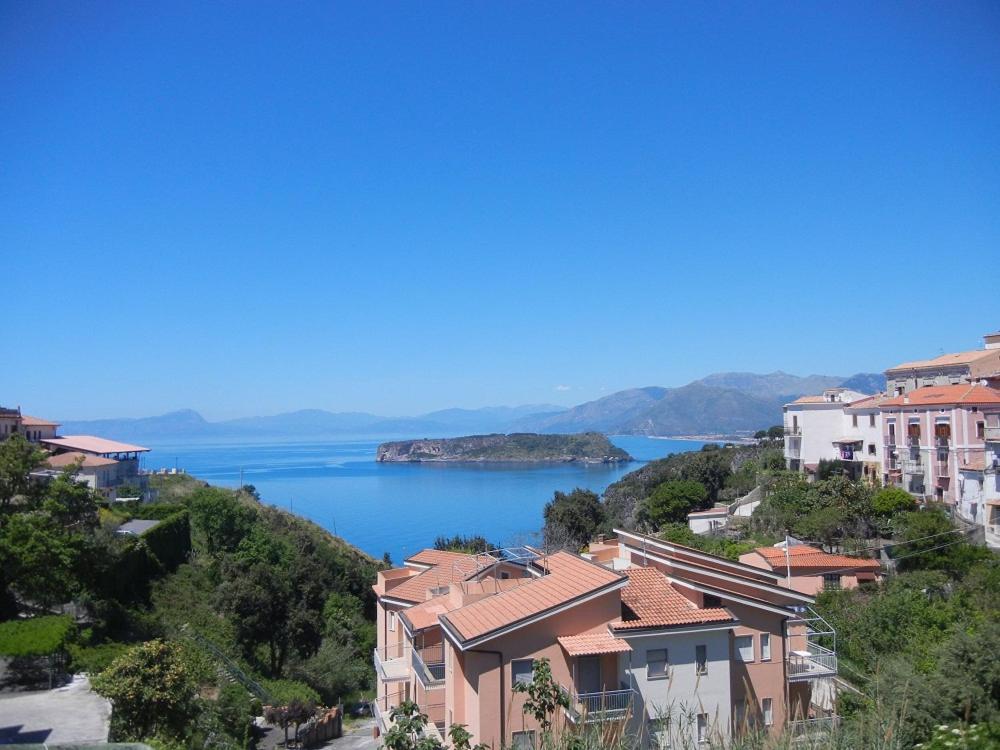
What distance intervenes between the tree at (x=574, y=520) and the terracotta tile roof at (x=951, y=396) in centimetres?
1355

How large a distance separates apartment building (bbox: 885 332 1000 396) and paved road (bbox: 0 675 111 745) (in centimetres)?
2860

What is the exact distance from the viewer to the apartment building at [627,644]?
9484 mm

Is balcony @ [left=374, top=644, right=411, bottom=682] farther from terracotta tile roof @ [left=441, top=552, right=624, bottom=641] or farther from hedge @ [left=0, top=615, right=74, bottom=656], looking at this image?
hedge @ [left=0, top=615, right=74, bottom=656]

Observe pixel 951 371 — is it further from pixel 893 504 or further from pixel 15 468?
pixel 15 468

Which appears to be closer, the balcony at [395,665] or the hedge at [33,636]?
the hedge at [33,636]

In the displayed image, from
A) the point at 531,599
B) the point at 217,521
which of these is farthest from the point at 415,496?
the point at 531,599

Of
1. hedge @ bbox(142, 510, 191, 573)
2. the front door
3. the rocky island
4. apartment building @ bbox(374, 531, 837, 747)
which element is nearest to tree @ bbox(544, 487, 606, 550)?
hedge @ bbox(142, 510, 191, 573)

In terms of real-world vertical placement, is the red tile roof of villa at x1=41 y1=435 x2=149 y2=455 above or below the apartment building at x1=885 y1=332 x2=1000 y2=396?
below

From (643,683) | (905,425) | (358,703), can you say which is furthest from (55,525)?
(905,425)

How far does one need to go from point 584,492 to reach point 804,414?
36.8 ft

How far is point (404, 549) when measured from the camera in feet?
170

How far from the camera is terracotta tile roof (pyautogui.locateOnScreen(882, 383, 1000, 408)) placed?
82.8ft

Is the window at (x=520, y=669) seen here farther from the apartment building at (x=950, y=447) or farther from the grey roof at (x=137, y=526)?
the apartment building at (x=950, y=447)

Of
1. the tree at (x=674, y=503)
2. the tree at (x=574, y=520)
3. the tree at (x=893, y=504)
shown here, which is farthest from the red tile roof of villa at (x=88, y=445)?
the tree at (x=893, y=504)
